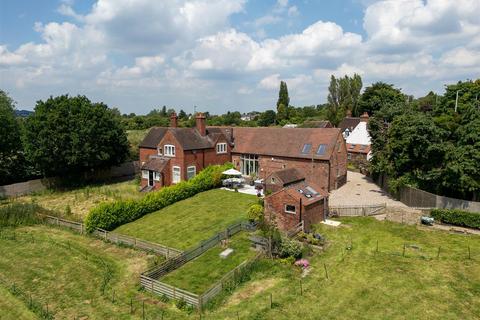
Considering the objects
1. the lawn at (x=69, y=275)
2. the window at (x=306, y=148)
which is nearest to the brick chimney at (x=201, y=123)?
the window at (x=306, y=148)

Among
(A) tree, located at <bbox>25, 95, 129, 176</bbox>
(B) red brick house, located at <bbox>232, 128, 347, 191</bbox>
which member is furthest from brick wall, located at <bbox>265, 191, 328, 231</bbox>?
(A) tree, located at <bbox>25, 95, 129, 176</bbox>

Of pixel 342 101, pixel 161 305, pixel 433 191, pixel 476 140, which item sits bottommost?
pixel 161 305

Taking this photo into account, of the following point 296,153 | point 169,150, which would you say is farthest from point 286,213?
point 169,150

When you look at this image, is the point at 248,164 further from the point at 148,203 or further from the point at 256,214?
the point at 256,214

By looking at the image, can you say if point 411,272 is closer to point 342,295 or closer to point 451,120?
point 342,295

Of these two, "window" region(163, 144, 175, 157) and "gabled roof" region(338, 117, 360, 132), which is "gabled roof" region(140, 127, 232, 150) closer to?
"window" region(163, 144, 175, 157)

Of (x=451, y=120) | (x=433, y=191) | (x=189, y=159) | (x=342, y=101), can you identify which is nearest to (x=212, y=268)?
(x=189, y=159)

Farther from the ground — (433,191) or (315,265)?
(433,191)
